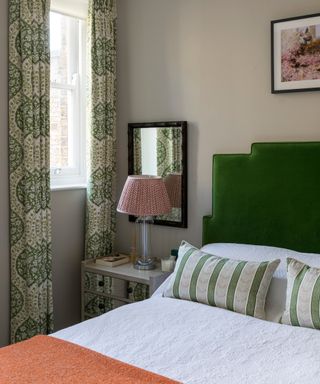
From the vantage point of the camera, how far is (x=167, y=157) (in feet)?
10.8

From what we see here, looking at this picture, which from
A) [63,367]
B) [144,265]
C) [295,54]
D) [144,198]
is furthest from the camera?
[144,265]

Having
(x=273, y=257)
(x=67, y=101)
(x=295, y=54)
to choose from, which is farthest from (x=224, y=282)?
(x=67, y=101)

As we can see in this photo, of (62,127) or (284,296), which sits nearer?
(284,296)

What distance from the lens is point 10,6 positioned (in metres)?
2.88

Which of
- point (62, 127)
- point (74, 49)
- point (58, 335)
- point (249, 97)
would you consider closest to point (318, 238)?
point (249, 97)

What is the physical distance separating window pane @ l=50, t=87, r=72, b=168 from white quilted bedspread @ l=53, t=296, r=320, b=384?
4.71ft

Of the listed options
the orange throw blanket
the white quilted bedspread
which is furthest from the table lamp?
the orange throw blanket

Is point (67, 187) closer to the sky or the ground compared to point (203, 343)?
closer to the sky

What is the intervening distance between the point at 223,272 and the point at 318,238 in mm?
602

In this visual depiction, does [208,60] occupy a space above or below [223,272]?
above

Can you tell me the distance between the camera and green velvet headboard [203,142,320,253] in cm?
267

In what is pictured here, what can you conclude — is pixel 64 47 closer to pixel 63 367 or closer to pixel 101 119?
pixel 101 119

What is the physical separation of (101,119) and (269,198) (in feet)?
4.30

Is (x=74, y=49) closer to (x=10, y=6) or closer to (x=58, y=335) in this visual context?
(x=10, y=6)
